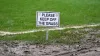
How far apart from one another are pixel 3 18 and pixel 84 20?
524cm

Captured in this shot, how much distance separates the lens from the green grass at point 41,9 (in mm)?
19862

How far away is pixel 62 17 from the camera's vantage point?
22000 millimetres

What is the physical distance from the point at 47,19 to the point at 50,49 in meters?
1.80

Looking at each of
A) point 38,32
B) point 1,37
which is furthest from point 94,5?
point 1,37

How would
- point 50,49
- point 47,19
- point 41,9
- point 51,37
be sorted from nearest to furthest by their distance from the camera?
point 50,49, point 47,19, point 51,37, point 41,9

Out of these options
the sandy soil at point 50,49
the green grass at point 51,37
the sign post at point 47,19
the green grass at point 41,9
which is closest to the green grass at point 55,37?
the green grass at point 51,37

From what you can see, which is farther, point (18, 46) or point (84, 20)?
point (84, 20)

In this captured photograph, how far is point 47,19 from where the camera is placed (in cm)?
1434

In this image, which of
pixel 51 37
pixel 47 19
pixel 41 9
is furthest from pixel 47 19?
pixel 41 9

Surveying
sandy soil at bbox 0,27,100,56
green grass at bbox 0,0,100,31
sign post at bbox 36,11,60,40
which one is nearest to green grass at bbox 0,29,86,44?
sandy soil at bbox 0,27,100,56

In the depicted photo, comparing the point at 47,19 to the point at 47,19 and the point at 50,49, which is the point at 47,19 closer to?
the point at 47,19

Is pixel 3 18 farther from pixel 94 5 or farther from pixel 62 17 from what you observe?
pixel 94 5

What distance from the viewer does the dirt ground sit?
12.2 m

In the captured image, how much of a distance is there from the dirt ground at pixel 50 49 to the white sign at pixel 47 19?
1.10 metres
